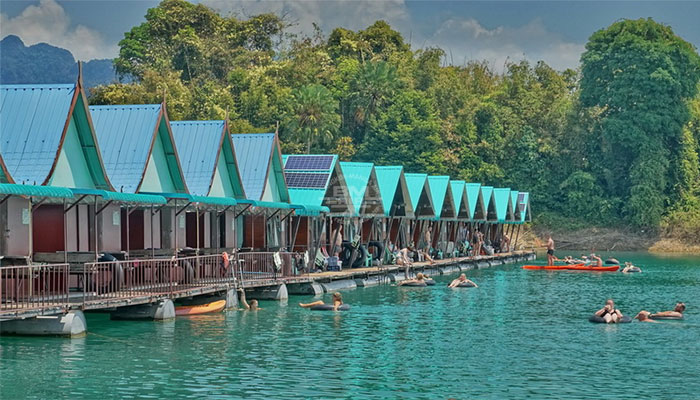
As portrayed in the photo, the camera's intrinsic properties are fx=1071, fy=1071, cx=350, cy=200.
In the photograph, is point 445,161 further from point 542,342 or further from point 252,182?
point 542,342

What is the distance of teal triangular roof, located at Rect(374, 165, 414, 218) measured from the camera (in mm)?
54094

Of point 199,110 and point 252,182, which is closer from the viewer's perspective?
point 252,182

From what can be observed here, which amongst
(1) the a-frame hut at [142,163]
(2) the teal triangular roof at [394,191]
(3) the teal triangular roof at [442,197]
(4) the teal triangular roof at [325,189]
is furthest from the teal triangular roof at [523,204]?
(1) the a-frame hut at [142,163]

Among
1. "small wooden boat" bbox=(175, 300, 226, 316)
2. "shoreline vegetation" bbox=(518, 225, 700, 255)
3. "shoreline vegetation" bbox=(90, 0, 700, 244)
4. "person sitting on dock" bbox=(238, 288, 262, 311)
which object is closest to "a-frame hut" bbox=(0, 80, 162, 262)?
"small wooden boat" bbox=(175, 300, 226, 316)

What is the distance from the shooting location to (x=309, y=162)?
157 ft

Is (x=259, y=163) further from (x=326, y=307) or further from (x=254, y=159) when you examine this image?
Answer: (x=326, y=307)

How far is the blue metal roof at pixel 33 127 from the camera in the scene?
95.5ft

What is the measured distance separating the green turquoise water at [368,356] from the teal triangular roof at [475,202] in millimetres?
34265

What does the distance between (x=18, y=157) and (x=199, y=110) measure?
196ft

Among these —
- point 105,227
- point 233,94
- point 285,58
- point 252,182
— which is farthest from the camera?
point 285,58

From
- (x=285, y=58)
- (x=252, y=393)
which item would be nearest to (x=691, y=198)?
(x=285, y=58)

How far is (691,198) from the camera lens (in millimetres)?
100500

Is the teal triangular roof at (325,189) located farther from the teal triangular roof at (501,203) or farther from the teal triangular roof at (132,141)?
the teal triangular roof at (501,203)

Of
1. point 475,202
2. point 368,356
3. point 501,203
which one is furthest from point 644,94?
point 368,356
